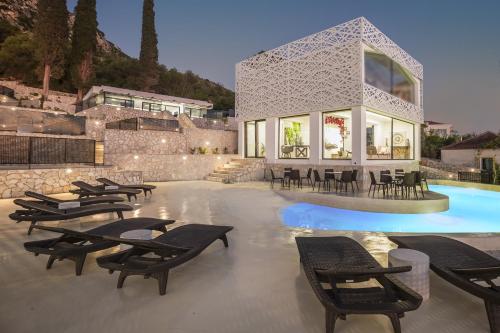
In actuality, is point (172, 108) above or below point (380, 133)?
above

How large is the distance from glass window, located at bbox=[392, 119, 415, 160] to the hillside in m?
27.0

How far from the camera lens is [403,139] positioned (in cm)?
1714

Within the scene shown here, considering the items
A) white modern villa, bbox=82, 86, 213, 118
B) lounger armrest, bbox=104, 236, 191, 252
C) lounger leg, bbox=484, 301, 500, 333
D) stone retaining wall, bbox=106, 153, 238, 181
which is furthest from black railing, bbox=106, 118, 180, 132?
lounger leg, bbox=484, 301, 500, 333

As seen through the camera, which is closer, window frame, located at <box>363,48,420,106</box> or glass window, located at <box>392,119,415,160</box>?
window frame, located at <box>363,48,420,106</box>

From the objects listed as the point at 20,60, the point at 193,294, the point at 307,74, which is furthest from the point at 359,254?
the point at 20,60

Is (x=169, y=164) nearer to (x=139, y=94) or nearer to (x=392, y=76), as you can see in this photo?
(x=392, y=76)

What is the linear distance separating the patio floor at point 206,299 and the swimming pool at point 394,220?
2413mm

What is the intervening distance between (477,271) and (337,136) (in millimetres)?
13624

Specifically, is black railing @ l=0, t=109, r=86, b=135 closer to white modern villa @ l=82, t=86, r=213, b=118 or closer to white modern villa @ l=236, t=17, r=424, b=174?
white modern villa @ l=236, t=17, r=424, b=174

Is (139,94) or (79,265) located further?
(139,94)

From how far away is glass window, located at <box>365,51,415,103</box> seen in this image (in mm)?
12590

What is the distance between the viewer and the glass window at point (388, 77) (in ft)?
41.3

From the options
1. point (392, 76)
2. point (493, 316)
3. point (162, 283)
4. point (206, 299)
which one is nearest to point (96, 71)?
point (392, 76)

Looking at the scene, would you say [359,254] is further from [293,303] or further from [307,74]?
[307,74]
